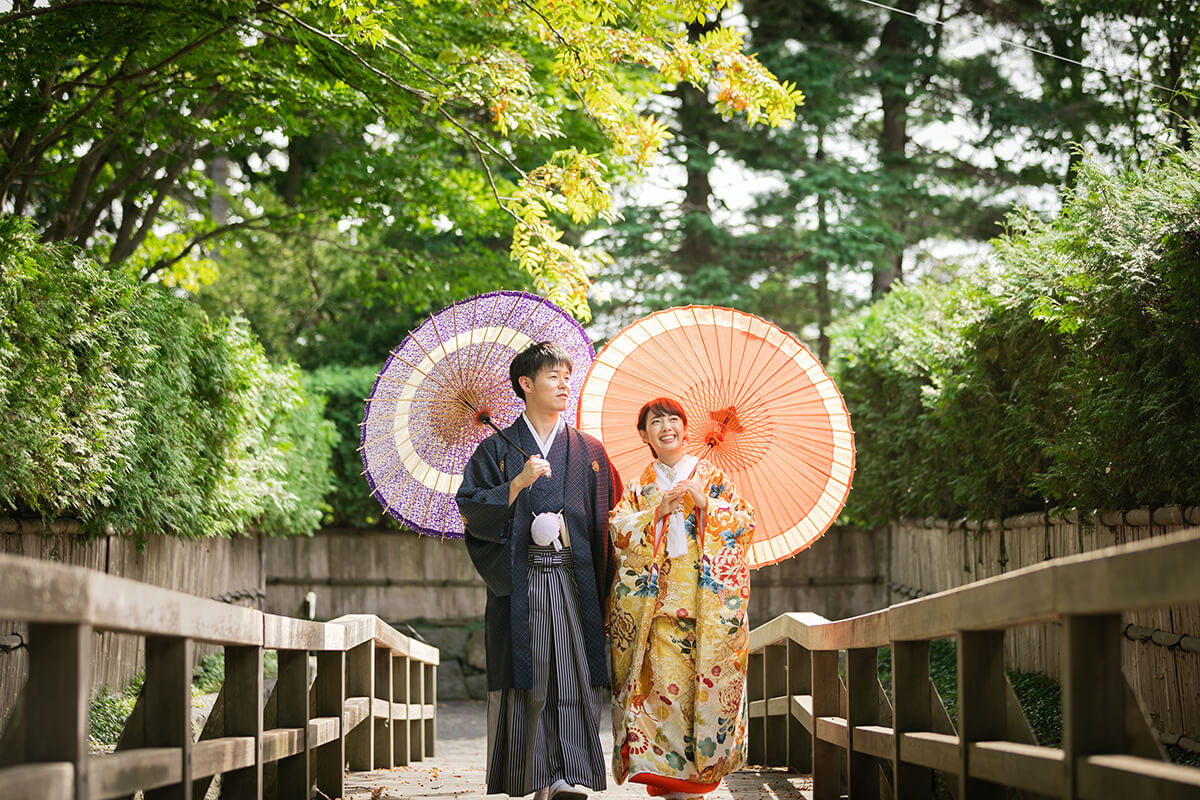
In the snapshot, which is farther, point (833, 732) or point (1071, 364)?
point (1071, 364)

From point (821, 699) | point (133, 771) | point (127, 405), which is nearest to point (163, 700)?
point (133, 771)

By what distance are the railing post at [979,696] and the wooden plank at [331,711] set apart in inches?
102

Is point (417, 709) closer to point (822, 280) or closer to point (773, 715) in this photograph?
point (773, 715)

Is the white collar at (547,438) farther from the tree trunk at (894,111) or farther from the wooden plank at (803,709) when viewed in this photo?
the tree trunk at (894,111)

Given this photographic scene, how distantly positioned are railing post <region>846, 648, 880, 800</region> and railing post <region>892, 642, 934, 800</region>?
0.52 meters

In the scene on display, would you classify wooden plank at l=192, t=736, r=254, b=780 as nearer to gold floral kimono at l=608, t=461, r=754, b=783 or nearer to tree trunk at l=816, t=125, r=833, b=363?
gold floral kimono at l=608, t=461, r=754, b=783

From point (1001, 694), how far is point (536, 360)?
2.19 m

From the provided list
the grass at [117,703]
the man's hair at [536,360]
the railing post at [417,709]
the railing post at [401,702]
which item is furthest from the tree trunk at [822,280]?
the man's hair at [536,360]

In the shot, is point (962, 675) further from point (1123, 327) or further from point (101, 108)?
point (101, 108)

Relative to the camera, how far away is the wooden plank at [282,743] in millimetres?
3553

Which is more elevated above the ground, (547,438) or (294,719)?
(547,438)

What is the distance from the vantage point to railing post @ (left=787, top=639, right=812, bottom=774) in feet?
17.7

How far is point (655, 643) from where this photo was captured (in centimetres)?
436

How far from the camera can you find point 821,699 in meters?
4.60
